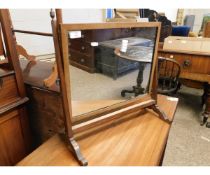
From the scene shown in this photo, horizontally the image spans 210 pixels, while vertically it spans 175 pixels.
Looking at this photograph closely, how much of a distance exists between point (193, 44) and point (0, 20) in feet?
5.44

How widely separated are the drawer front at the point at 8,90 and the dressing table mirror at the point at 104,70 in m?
0.36

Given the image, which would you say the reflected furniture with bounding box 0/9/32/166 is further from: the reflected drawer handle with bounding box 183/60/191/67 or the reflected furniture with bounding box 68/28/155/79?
the reflected drawer handle with bounding box 183/60/191/67

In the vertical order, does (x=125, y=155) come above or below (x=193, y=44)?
below

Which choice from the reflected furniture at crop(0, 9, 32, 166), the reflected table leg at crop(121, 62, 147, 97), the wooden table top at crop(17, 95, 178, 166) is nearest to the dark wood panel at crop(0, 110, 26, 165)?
the reflected furniture at crop(0, 9, 32, 166)

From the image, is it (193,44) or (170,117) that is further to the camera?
(193,44)

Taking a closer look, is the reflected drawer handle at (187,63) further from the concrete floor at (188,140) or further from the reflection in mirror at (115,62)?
the reflection in mirror at (115,62)

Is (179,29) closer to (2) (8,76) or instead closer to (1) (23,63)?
(1) (23,63)

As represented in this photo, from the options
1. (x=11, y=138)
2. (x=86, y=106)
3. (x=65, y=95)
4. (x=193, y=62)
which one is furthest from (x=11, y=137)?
(x=193, y=62)

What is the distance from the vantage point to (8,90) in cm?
96

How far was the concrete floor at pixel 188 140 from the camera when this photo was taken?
162cm

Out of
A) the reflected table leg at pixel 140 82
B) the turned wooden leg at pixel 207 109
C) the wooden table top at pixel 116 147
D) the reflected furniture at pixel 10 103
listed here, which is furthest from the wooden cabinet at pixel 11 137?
the turned wooden leg at pixel 207 109

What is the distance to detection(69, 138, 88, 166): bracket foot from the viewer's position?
2.24 ft
